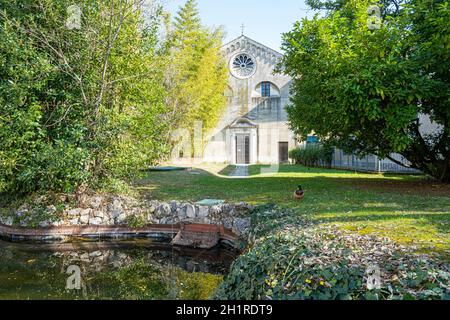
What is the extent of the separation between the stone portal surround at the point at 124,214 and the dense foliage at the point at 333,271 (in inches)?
120

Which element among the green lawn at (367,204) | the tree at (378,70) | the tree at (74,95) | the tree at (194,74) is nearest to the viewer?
the green lawn at (367,204)

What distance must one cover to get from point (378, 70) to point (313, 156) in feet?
43.7

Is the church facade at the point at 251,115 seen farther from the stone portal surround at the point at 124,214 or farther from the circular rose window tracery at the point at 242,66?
the stone portal surround at the point at 124,214

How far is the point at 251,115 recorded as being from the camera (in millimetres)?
24719

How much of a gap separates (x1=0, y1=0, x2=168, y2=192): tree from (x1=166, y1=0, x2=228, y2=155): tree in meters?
9.93

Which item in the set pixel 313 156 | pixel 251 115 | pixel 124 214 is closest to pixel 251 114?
pixel 251 115

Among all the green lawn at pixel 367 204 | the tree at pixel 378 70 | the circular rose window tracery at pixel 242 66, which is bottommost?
the green lawn at pixel 367 204

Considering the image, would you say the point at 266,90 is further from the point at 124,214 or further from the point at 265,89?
the point at 124,214

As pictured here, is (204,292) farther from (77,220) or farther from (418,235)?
(77,220)

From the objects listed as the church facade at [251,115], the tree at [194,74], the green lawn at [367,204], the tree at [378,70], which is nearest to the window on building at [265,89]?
the church facade at [251,115]

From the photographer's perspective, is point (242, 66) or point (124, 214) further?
point (242, 66)

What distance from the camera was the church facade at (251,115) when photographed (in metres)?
24.2

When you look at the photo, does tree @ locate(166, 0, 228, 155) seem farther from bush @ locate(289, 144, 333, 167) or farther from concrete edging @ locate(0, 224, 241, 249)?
concrete edging @ locate(0, 224, 241, 249)
